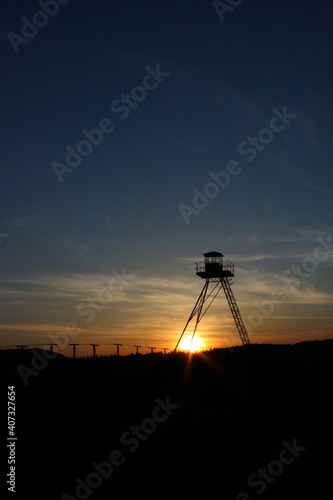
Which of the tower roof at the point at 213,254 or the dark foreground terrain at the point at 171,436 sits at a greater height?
the tower roof at the point at 213,254

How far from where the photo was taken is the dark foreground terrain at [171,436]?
39.5 ft

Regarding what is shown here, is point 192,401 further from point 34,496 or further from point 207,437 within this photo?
point 34,496

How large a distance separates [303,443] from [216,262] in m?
32.2

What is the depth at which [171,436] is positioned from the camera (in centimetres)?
→ 1512

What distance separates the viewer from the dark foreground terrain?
474 inches

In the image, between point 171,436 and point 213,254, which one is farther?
point 213,254

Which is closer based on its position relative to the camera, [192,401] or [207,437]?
[207,437]

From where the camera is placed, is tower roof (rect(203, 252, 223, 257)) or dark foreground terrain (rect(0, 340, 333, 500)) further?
tower roof (rect(203, 252, 223, 257))

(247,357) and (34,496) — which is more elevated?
(247,357)

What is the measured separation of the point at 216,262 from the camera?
46531 mm

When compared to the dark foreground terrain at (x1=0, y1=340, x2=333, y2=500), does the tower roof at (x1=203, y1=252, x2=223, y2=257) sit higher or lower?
higher

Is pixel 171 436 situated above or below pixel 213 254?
below

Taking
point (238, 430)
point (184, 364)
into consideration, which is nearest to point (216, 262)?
point (184, 364)

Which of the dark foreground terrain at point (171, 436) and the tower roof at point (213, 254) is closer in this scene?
the dark foreground terrain at point (171, 436)
